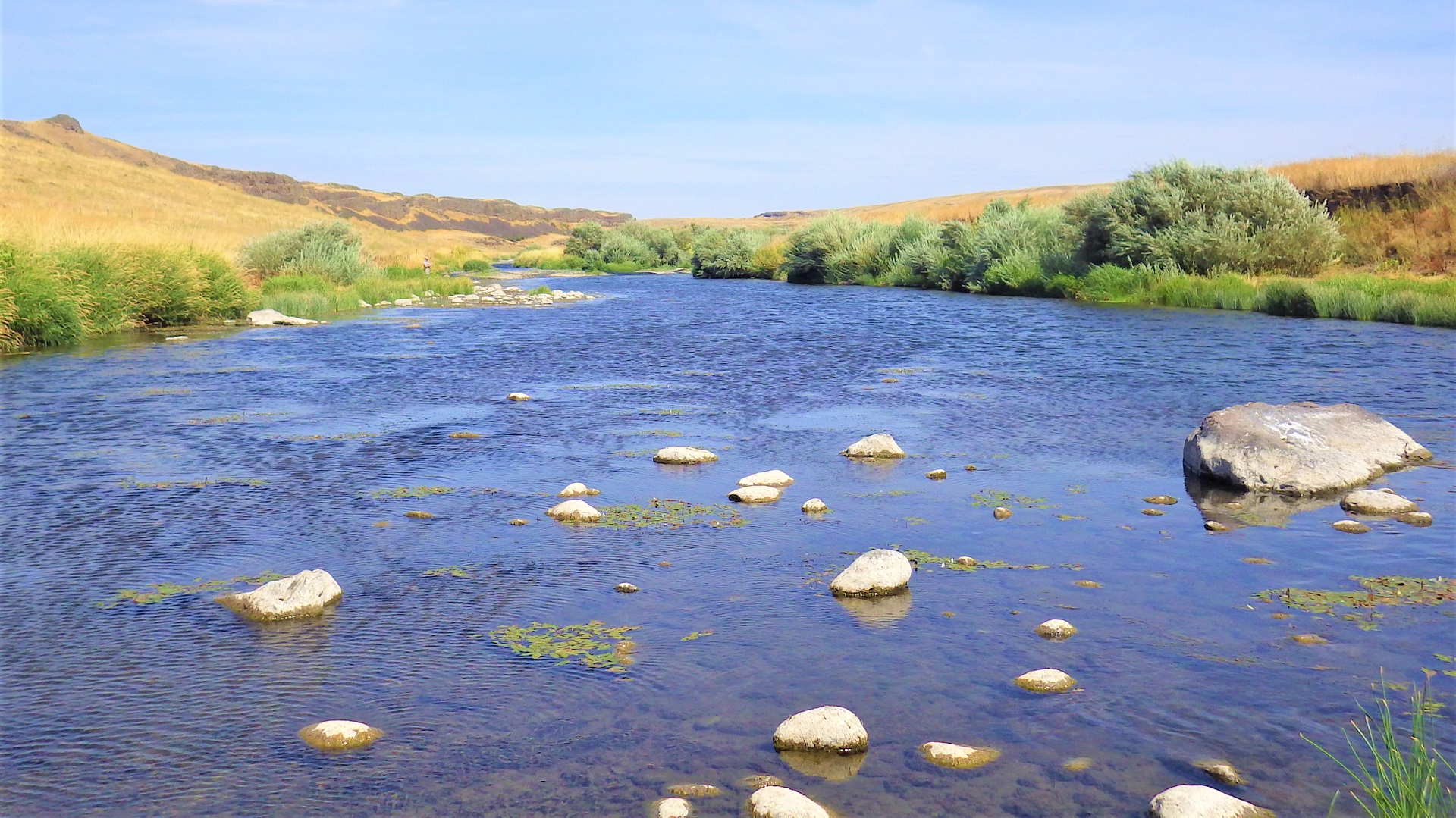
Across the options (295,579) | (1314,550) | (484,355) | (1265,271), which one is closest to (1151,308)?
(1265,271)

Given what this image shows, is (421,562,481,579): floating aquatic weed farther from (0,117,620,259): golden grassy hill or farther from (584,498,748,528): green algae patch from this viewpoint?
(0,117,620,259): golden grassy hill

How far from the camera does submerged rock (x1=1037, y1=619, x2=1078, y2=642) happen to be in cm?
543

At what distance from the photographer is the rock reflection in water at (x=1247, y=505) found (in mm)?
7625

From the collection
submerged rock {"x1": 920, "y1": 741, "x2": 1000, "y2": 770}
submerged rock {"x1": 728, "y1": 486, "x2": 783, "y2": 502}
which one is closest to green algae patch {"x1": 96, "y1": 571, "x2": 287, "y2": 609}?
submerged rock {"x1": 728, "y1": 486, "x2": 783, "y2": 502}

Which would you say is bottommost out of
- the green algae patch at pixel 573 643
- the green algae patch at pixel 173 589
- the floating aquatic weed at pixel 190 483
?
the green algae patch at pixel 573 643

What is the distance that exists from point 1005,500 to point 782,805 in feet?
16.3

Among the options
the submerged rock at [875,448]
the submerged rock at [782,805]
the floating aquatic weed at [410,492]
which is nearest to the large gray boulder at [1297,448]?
the submerged rock at [875,448]

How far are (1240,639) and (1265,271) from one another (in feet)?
76.5

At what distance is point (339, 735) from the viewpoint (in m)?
4.35

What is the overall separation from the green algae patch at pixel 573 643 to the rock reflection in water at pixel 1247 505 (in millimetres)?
4422

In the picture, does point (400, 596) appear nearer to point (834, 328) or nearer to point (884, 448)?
point (884, 448)

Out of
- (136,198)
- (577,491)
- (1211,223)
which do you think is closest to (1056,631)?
(577,491)

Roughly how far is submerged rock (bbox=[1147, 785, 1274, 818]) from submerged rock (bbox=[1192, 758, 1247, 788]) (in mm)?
195

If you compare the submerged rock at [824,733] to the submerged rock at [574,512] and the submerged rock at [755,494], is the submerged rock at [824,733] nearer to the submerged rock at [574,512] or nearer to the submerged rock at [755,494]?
the submerged rock at [574,512]
